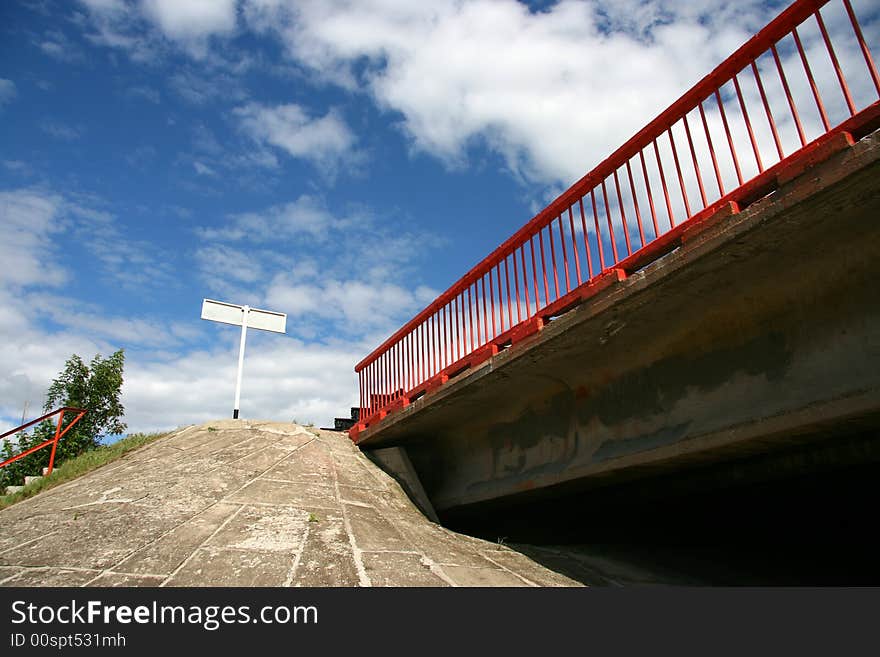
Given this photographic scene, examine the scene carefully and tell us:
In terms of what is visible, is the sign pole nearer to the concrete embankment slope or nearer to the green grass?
the green grass

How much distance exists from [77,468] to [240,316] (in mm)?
5298

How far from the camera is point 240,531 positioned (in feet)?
16.9

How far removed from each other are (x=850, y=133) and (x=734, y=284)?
4.47ft

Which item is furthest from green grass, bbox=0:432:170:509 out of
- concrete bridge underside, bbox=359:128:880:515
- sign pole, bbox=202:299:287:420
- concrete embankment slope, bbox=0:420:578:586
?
concrete bridge underside, bbox=359:128:880:515

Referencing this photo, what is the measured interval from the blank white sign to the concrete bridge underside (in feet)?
24.7

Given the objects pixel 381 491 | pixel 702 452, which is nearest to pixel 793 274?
pixel 702 452

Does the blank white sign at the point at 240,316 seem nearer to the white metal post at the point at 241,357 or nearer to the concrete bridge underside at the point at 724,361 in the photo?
the white metal post at the point at 241,357

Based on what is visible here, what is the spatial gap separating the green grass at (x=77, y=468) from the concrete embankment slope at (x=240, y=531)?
423mm

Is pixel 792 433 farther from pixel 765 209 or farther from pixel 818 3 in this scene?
pixel 818 3

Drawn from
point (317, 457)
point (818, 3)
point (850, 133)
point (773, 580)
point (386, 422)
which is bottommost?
point (773, 580)

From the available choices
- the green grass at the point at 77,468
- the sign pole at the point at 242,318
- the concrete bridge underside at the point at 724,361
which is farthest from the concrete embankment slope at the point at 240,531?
the sign pole at the point at 242,318

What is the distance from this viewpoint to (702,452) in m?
4.75

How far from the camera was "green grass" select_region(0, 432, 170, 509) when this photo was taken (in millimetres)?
7871
